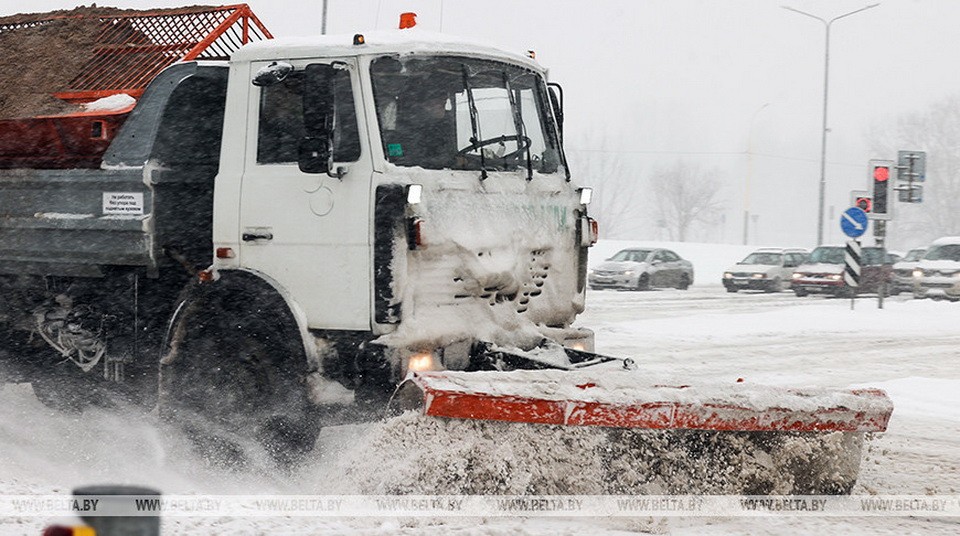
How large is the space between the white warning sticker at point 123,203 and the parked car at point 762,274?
29.9 metres

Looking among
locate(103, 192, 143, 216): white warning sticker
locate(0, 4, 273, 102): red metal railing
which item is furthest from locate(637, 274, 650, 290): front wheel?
locate(103, 192, 143, 216): white warning sticker

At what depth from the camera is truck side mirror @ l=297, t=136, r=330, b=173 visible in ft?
20.4

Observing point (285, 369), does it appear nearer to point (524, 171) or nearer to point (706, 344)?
point (524, 171)

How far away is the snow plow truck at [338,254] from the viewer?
613 centimetres

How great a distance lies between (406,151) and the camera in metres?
6.40

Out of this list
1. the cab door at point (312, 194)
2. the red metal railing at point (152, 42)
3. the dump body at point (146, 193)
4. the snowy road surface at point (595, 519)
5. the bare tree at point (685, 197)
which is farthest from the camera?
the bare tree at point (685, 197)

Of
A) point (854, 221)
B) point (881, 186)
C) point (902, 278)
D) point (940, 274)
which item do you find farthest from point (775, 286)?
point (881, 186)

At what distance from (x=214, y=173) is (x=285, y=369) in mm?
1325

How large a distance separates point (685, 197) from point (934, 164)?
66.0 feet

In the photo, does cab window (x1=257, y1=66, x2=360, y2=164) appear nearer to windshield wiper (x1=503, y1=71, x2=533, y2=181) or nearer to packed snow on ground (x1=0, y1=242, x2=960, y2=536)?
windshield wiper (x1=503, y1=71, x2=533, y2=181)

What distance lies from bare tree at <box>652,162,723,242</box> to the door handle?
92.1m

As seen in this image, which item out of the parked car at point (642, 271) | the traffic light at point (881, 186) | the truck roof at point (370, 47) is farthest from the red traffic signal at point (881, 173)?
the truck roof at point (370, 47)

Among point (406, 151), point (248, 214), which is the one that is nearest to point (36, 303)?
point (248, 214)

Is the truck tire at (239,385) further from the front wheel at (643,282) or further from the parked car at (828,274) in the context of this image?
the front wheel at (643,282)
